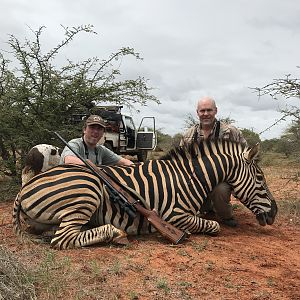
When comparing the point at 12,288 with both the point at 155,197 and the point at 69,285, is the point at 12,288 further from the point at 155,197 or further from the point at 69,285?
the point at 155,197

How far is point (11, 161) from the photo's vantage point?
7.56 meters

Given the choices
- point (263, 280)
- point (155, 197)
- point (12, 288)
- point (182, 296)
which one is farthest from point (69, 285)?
point (155, 197)

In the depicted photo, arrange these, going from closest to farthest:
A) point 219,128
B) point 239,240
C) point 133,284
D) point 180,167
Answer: point 133,284 → point 239,240 → point 180,167 → point 219,128

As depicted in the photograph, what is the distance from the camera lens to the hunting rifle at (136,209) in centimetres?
418

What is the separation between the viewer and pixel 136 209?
4.28m

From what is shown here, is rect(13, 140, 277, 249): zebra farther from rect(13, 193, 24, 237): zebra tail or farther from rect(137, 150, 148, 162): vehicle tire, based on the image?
rect(137, 150, 148, 162): vehicle tire

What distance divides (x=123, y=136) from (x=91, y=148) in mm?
7972

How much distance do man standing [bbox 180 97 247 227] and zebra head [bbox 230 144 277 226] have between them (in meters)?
0.20

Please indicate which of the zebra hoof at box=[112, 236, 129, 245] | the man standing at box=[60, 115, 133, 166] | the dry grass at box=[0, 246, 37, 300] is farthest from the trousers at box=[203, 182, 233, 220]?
the dry grass at box=[0, 246, 37, 300]

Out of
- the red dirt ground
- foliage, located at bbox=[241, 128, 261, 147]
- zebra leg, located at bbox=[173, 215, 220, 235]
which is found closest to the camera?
the red dirt ground

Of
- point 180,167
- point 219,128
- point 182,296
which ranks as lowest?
point 182,296

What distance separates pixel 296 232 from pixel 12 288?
3.66 m

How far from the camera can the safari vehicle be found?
12.0 meters

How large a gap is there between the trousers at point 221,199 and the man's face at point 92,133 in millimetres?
1562
